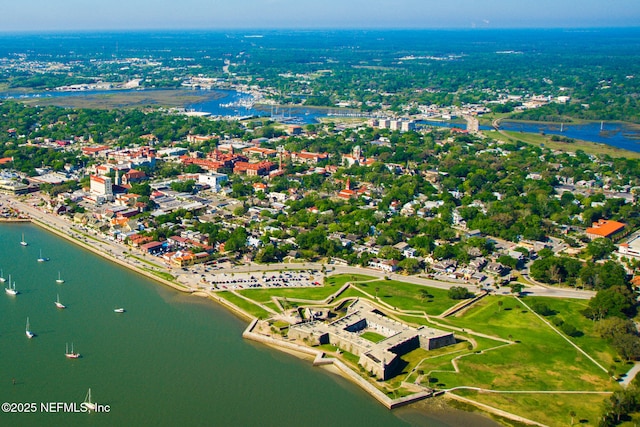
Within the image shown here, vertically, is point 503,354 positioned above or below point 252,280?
below

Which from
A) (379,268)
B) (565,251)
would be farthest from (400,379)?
(565,251)

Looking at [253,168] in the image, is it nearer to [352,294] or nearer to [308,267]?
[308,267]

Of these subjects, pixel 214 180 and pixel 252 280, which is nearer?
pixel 252 280

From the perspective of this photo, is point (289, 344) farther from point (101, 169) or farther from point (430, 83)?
point (430, 83)

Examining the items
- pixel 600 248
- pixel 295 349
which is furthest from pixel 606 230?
pixel 295 349

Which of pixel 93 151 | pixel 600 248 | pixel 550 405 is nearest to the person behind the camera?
pixel 550 405

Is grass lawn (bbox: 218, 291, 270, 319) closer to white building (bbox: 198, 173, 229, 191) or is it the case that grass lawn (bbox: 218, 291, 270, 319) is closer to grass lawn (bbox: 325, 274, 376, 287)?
grass lawn (bbox: 325, 274, 376, 287)

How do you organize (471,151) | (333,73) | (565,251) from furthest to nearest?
1. (333,73)
2. (471,151)
3. (565,251)
